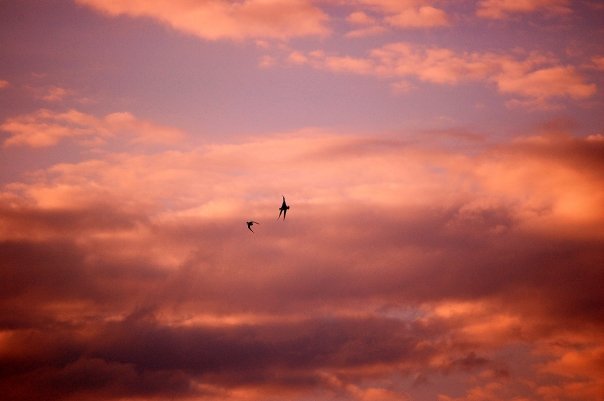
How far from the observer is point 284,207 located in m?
116
